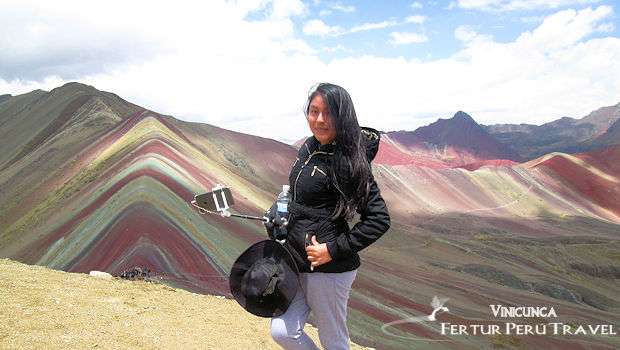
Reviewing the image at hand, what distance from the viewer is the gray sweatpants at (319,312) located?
304 centimetres

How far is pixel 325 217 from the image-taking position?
10.0ft

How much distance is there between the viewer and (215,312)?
7.15m

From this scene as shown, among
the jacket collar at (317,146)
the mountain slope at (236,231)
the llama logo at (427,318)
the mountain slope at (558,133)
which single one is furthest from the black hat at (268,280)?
the mountain slope at (558,133)

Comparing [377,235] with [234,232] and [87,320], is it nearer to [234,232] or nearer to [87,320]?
[87,320]

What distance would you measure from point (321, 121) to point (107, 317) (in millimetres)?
3736

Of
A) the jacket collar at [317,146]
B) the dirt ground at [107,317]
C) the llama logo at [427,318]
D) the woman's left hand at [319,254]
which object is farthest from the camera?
the llama logo at [427,318]

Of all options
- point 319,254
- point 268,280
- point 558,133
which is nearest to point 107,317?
point 268,280

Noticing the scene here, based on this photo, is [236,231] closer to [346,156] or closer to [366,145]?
[366,145]

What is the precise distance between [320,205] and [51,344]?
9.55 feet

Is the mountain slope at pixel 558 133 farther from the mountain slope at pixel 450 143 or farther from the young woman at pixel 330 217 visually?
the young woman at pixel 330 217

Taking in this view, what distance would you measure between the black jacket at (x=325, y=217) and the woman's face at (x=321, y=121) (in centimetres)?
7

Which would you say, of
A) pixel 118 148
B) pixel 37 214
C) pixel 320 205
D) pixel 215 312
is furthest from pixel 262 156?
pixel 320 205

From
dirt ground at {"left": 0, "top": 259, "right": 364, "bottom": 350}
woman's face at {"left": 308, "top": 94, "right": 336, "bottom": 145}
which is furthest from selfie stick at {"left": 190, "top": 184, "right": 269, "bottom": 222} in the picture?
dirt ground at {"left": 0, "top": 259, "right": 364, "bottom": 350}

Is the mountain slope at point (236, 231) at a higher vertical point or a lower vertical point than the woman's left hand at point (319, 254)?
Answer: lower
